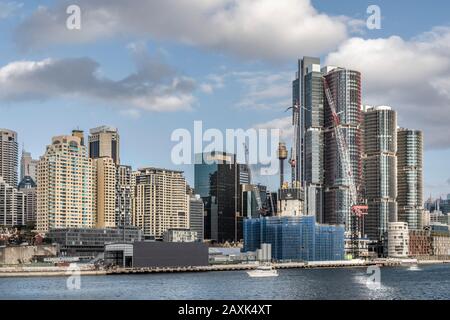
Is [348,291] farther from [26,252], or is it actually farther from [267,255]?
[267,255]

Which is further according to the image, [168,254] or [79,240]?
[79,240]

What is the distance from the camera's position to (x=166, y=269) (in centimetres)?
13862

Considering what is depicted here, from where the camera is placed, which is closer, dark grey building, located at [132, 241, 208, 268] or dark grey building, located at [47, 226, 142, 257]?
dark grey building, located at [132, 241, 208, 268]

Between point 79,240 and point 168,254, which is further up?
point 79,240

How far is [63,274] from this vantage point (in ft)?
421

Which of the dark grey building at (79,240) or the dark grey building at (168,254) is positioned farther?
the dark grey building at (79,240)

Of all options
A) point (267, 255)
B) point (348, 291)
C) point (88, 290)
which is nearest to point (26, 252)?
point (267, 255)
